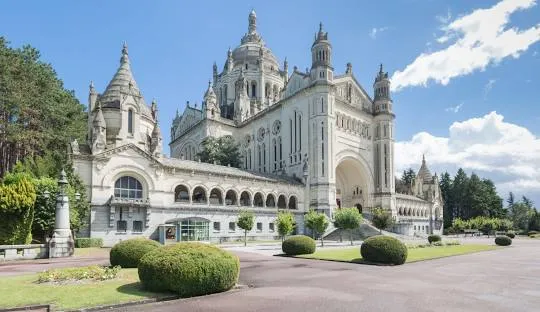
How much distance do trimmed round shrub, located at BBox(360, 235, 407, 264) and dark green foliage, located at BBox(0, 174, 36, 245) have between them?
22.5m

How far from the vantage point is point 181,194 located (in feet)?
179

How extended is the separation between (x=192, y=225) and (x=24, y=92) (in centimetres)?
2298

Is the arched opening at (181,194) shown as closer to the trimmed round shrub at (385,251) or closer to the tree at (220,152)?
the tree at (220,152)

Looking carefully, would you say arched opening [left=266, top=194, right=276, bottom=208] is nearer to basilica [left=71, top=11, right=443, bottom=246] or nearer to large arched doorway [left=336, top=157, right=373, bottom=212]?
basilica [left=71, top=11, right=443, bottom=246]

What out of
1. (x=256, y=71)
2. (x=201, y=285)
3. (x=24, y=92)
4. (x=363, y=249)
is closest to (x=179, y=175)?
(x=24, y=92)

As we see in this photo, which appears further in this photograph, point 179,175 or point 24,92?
point 179,175

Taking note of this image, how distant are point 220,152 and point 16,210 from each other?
46160mm

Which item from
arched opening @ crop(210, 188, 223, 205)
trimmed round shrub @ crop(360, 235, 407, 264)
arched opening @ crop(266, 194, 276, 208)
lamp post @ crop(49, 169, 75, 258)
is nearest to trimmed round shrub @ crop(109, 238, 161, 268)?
lamp post @ crop(49, 169, 75, 258)

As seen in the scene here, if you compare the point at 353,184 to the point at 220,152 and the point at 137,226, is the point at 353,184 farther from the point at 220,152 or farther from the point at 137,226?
the point at 137,226

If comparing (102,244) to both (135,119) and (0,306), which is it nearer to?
(135,119)

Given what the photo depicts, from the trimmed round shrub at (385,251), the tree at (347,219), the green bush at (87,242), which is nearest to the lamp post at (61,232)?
the green bush at (87,242)

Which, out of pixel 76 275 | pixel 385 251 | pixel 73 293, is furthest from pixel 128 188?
pixel 73 293

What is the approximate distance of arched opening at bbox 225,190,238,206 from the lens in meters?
54.6

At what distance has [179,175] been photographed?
1902 inches
